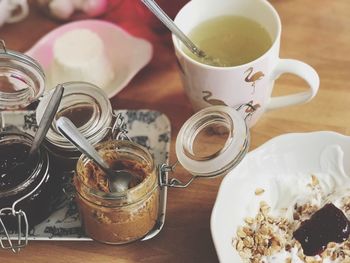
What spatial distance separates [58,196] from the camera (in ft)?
2.46

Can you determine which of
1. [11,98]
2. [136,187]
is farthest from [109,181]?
[11,98]

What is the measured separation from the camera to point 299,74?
2.39ft

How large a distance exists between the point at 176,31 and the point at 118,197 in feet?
0.72

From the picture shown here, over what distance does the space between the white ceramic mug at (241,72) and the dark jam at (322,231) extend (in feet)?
0.48

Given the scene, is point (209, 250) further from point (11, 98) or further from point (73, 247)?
point (11, 98)

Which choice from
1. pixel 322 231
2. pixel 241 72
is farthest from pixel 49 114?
pixel 322 231

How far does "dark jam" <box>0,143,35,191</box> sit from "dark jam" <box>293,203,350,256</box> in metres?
0.31

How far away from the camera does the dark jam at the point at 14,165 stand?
26.5 inches

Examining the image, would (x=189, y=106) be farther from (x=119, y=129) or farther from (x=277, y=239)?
(x=277, y=239)

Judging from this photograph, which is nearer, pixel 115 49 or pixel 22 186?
pixel 22 186

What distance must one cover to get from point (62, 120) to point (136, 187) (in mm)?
102

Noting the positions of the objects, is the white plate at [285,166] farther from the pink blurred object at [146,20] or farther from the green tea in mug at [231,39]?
the pink blurred object at [146,20]

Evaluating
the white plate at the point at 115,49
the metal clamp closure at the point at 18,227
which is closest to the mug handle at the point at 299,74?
the white plate at the point at 115,49

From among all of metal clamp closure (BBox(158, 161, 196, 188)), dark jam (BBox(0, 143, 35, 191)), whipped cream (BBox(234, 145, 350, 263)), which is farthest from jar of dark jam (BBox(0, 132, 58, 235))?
whipped cream (BBox(234, 145, 350, 263))
